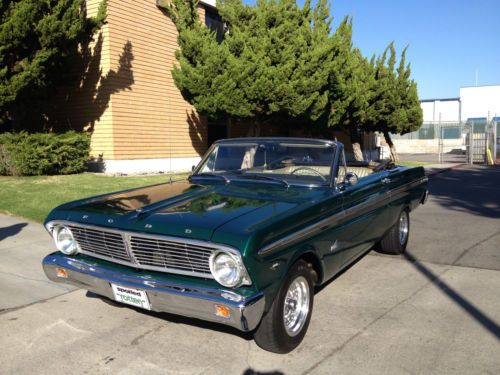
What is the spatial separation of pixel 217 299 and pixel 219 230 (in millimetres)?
447

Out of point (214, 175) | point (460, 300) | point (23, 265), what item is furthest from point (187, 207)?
point (23, 265)

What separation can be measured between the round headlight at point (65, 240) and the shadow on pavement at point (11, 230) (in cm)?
351

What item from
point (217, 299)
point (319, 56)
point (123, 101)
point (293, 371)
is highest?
point (319, 56)

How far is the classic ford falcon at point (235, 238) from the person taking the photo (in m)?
2.99

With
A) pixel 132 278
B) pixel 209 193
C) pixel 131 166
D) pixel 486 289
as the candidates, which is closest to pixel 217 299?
pixel 132 278

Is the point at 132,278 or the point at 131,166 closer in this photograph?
the point at 132,278

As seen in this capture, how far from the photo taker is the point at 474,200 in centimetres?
1136

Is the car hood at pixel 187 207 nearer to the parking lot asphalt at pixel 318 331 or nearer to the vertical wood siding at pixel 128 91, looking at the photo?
the parking lot asphalt at pixel 318 331

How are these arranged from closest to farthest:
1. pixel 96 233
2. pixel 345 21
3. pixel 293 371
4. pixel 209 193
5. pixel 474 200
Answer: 1. pixel 293 371
2. pixel 96 233
3. pixel 209 193
4. pixel 474 200
5. pixel 345 21

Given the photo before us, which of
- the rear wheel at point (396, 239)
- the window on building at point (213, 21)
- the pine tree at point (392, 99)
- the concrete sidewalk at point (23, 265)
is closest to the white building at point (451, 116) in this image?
the pine tree at point (392, 99)

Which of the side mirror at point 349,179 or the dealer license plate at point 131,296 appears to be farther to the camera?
the side mirror at point 349,179

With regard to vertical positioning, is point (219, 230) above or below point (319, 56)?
below

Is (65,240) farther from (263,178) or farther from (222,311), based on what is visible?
(263,178)

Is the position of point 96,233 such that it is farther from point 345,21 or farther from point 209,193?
point 345,21
